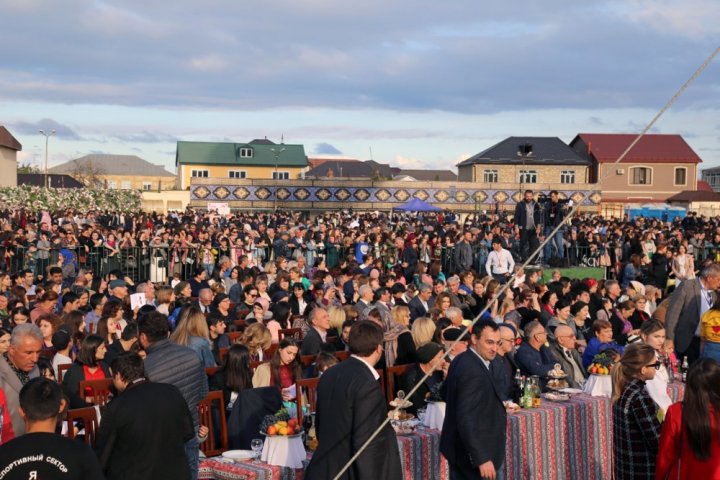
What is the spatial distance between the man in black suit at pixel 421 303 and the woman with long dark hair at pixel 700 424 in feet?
31.0

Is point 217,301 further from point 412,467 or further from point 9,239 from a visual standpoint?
point 9,239

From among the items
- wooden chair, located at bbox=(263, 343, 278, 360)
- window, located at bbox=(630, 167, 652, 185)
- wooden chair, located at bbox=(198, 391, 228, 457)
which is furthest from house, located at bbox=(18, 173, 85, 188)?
wooden chair, located at bbox=(198, 391, 228, 457)

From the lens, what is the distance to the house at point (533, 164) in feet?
236

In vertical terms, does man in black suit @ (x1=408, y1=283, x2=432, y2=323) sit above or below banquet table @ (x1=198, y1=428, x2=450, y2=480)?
above

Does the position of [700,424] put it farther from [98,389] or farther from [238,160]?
[238,160]

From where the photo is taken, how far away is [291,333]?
12.6 m

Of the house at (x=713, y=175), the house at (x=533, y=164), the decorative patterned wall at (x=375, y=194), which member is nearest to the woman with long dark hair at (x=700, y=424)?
the decorative patterned wall at (x=375, y=194)

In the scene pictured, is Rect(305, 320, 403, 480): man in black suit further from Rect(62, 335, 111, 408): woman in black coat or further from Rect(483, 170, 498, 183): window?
Rect(483, 170, 498, 183): window

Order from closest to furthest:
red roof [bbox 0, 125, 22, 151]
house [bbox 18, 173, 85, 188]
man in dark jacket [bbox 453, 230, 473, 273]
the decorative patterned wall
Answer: man in dark jacket [bbox 453, 230, 473, 273]
the decorative patterned wall
red roof [bbox 0, 125, 22, 151]
house [bbox 18, 173, 85, 188]

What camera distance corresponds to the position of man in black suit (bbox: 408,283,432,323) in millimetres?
14758

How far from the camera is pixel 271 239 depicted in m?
26.8

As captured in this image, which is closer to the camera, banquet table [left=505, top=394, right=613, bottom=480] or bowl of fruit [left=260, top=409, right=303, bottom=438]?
bowl of fruit [left=260, top=409, right=303, bottom=438]

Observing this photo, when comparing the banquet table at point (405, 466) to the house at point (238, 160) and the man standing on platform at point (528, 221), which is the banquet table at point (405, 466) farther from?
the house at point (238, 160)

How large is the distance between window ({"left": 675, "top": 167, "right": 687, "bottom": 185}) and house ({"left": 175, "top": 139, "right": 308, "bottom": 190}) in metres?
33.4
